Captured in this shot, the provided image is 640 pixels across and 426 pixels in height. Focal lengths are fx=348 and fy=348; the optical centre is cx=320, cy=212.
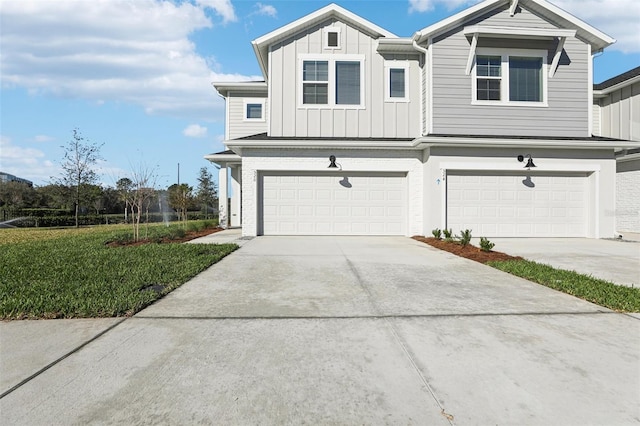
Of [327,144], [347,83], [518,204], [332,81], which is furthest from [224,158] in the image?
[518,204]

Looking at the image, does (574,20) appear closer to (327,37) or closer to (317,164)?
(327,37)

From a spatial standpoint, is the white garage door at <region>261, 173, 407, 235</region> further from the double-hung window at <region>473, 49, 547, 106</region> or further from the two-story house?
the double-hung window at <region>473, 49, 547, 106</region>

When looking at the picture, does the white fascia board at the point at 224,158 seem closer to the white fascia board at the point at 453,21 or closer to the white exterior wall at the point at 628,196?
the white fascia board at the point at 453,21

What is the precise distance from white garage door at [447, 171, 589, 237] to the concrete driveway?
22.4 ft

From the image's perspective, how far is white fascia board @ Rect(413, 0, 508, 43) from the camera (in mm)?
11000

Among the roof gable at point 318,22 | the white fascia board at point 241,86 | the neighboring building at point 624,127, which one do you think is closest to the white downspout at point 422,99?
the roof gable at point 318,22

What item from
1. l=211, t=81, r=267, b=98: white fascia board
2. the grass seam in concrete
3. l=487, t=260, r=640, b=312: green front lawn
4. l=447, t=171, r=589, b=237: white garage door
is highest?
l=211, t=81, r=267, b=98: white fascia board

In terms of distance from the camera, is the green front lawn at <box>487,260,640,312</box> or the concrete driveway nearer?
the concrete driveway

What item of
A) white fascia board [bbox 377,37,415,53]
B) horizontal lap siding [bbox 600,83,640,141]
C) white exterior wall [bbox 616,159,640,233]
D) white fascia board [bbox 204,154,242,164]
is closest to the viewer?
white fascia board [bbox 377,37,415,53]

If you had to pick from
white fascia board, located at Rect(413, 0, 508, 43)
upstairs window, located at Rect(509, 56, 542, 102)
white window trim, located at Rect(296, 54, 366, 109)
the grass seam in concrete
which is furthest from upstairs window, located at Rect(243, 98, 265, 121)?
the grass seam in concrete

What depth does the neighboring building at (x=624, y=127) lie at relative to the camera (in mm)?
13453

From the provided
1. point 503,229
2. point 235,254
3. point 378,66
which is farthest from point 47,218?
point 503,229

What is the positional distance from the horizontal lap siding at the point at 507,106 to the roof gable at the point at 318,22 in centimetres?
223

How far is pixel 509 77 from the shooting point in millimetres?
11398
